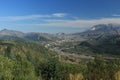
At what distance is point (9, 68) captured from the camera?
→ 119 meters

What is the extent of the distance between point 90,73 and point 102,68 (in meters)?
7.13

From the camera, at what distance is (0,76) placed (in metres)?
98.4

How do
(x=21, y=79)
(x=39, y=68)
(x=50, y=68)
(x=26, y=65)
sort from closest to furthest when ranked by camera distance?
1. (x=21, y=79)
2. (x=26, y=65)
3. (x=50, y=68)
4. (x=39, y=68)

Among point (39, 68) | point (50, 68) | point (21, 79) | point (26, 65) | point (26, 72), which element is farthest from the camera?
point (39, 68)

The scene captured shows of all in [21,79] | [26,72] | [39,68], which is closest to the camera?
[21,79]

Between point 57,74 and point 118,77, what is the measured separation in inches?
1385

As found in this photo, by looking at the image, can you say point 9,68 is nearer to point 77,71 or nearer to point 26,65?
point 26,65

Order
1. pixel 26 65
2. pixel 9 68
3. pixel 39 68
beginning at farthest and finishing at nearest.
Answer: pixel 39 68 → pixel 26 65 → pixel 9 68

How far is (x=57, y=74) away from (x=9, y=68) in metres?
34.2

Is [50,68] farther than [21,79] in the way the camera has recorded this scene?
Yes

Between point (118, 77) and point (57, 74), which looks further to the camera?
point (57, 74)

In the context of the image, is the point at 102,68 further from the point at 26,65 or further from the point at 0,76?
the point at 0,76

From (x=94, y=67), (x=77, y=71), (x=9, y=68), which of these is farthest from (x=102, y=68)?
(x=9, y=68)

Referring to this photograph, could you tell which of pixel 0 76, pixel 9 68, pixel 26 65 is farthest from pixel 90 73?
pixel 0 76
